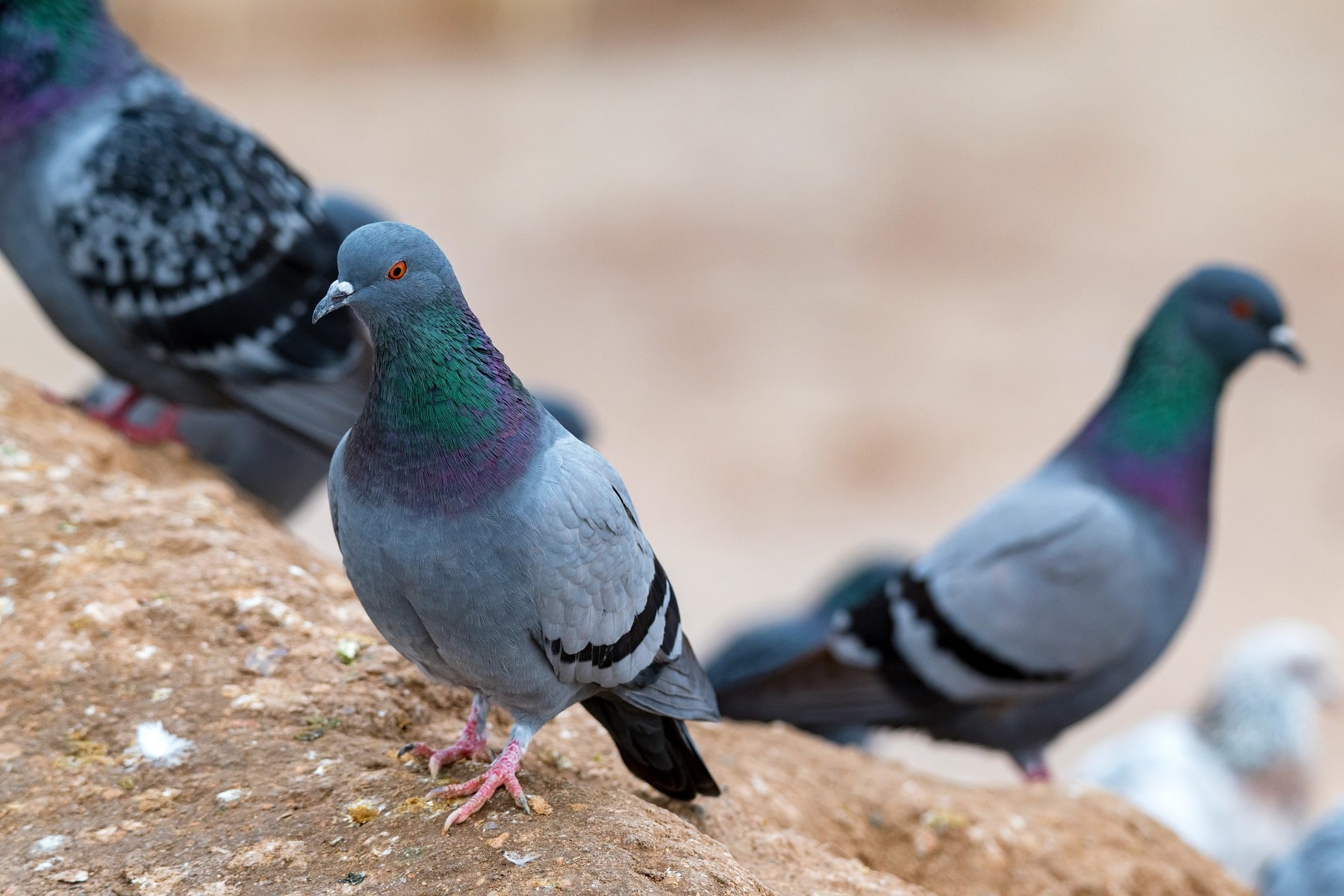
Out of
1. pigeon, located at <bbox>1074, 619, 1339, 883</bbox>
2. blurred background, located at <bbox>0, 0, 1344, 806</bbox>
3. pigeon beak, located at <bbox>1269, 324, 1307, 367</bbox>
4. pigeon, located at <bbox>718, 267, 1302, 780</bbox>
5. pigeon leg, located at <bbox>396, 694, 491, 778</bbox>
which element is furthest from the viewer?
blurred background, located at <bbox>0, 0, 1344, 806</bbox>

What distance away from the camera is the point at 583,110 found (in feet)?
69.8

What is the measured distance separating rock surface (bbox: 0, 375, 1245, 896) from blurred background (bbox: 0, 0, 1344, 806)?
217 inches

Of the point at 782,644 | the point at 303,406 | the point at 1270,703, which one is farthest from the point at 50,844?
the point at 1270,703

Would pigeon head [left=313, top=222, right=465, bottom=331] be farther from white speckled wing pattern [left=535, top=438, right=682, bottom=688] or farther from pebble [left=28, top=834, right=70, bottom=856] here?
pebble [left=28, top=834, right=70, bottom=856]

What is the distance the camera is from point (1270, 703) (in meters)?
7.39

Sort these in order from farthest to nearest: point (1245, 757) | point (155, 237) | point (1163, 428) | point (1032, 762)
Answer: point (1245, 757) → point (1032, 762) → point (1163, 428) → point (155, 237)

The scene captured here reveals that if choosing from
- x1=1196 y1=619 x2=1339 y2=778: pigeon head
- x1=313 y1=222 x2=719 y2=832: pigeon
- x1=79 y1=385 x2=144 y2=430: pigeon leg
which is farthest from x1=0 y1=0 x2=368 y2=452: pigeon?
x1=1196 y1=619 x2=1339 y2=778: pigeon head

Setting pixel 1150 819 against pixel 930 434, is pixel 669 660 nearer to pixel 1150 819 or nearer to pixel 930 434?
pixel 1150 819

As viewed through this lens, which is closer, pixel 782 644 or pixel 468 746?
pixel 468 746

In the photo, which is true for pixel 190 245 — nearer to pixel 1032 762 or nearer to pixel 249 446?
pixel 249 446

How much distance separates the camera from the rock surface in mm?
2684

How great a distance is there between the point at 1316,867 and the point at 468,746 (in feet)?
12.0

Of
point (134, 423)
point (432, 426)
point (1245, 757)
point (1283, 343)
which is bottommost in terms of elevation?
point (1245, 757)

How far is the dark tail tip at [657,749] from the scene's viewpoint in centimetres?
324
